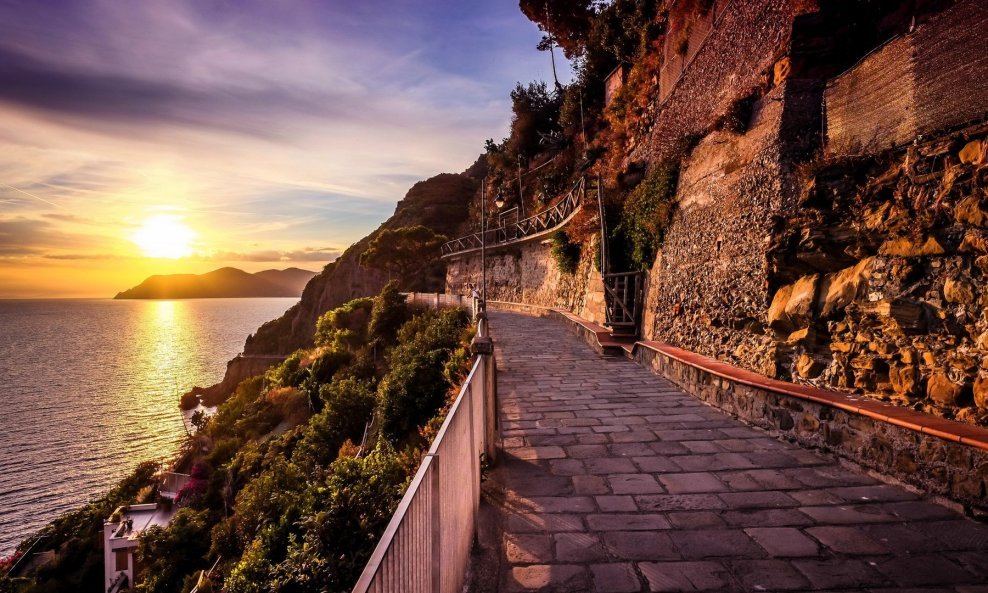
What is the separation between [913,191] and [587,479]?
4.42m

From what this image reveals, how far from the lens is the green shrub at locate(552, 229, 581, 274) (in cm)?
1819


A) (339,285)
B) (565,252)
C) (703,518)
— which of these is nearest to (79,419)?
(339,285)

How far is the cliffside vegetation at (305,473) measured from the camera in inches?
210

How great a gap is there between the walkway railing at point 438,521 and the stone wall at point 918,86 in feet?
17.9

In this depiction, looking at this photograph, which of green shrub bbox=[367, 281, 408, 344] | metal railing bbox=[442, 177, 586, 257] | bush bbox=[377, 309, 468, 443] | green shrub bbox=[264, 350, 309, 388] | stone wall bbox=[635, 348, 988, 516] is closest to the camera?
stone wall bbox=[635, 348, 988, 516]

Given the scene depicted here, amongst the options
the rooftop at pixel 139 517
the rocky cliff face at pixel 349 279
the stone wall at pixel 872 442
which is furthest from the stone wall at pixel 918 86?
the rocky cliff face at pixel 349 279

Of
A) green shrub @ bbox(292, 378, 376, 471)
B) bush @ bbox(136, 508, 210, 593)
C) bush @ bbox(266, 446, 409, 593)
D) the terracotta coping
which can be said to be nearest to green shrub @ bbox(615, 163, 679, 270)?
the terracotta coping

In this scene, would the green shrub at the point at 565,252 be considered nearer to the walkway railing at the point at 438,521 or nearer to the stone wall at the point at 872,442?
the stone wall at the point at 872,442

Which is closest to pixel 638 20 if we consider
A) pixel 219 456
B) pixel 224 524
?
pixel 224 524

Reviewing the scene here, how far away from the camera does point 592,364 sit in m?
9.76

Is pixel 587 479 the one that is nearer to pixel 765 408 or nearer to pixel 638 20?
pixel 765 408

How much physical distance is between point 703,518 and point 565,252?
622 inches

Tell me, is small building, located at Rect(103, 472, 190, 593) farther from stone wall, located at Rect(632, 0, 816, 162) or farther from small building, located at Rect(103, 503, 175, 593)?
stone wall, located at Rect(632, 0, 816, 162)

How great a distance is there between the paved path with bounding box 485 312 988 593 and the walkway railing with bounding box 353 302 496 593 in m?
A: 0.44
